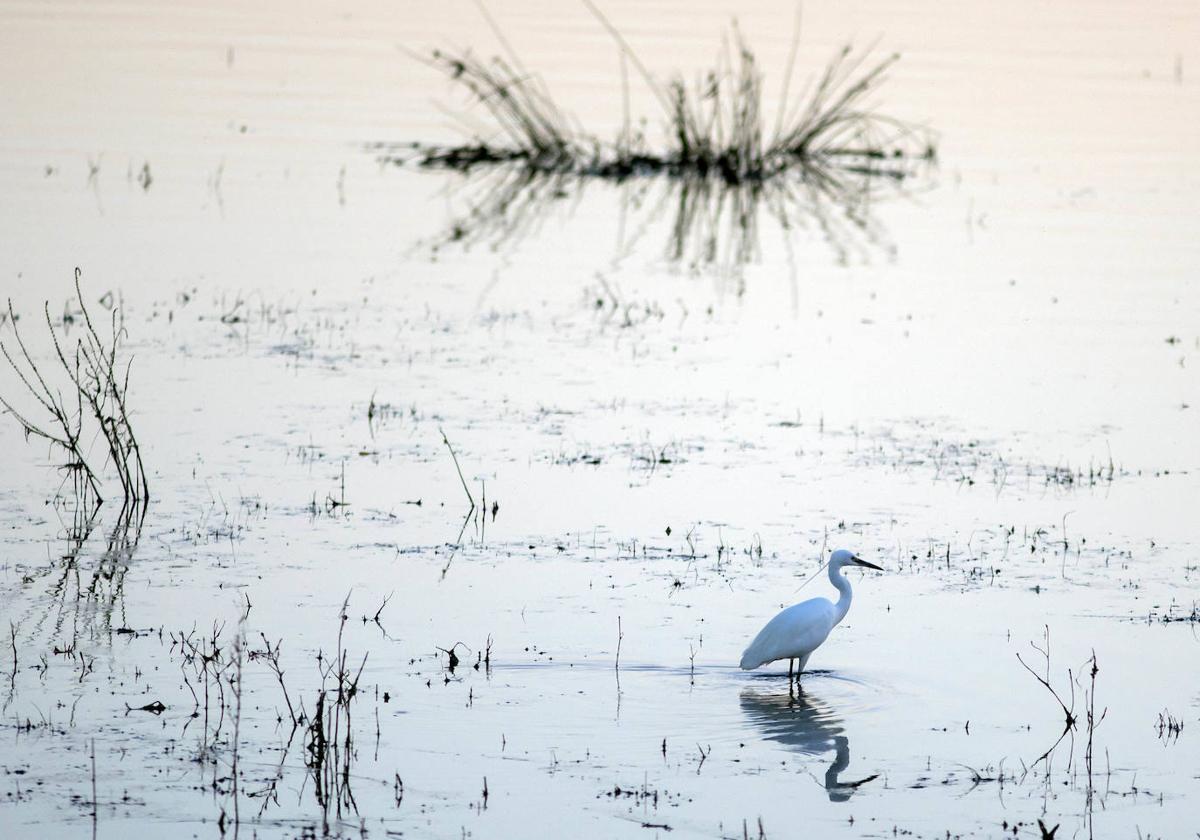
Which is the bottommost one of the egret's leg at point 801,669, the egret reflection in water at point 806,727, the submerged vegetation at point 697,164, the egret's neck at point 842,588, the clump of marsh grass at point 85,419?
the egret reflection in water at point 806,727

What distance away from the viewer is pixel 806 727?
796cm

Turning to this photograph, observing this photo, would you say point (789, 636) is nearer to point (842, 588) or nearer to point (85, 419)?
point (842, 588)

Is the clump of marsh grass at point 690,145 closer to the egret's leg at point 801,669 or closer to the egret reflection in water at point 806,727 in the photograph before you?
the egret's leg at point 801,669

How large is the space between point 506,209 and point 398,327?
5.75 meters

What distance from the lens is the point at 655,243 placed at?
18766 mm

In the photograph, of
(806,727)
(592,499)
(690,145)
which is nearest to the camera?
(806,727)

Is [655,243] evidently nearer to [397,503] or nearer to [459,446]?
[459,446]

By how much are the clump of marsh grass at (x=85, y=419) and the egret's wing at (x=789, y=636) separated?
139 inches

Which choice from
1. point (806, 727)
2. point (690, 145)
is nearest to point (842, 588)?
point (806, 727)

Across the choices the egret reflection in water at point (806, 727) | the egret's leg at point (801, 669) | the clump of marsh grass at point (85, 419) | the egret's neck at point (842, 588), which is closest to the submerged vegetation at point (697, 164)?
the clump of marsh grass at point (85, 419)

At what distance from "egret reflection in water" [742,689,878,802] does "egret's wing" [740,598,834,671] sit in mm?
177

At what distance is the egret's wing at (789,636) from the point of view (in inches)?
326

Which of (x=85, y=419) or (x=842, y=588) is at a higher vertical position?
(x=85, y=419)

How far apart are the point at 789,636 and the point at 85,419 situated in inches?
220
